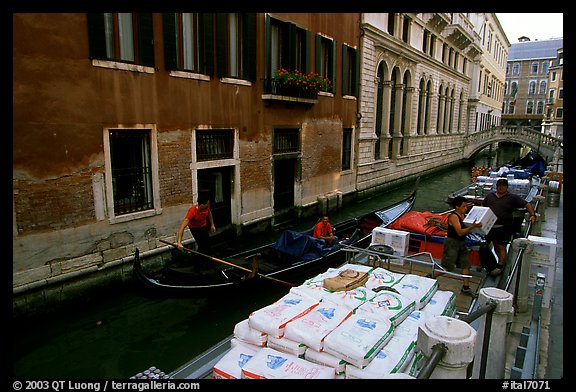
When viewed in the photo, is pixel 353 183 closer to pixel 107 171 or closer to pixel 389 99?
pixel 389 99

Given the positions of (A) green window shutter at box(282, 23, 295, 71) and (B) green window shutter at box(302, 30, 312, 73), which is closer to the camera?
(A) green window shutter at box(282, 23, 295, 71)

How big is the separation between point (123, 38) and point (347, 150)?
345 inches

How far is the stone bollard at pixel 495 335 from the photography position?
2461mm

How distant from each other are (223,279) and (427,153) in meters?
18.8

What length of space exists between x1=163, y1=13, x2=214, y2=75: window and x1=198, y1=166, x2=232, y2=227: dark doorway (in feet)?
7.00

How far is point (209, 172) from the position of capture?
8281 millimetres

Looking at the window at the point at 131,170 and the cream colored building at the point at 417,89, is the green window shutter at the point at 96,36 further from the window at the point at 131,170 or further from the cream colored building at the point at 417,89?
the cream colored building at the point at 417,89

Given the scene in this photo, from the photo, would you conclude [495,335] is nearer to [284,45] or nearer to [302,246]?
[302,246]

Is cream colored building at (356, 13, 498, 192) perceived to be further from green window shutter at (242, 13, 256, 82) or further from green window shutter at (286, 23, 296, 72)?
green window shutter at (242, 13, 256, 82)

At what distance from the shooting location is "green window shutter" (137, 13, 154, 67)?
637 cm

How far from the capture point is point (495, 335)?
8.51 feet

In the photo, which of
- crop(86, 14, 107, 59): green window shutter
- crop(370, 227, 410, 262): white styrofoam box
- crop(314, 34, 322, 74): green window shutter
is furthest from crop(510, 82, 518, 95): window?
crop(86, 14, 107, 59): green window shutter
